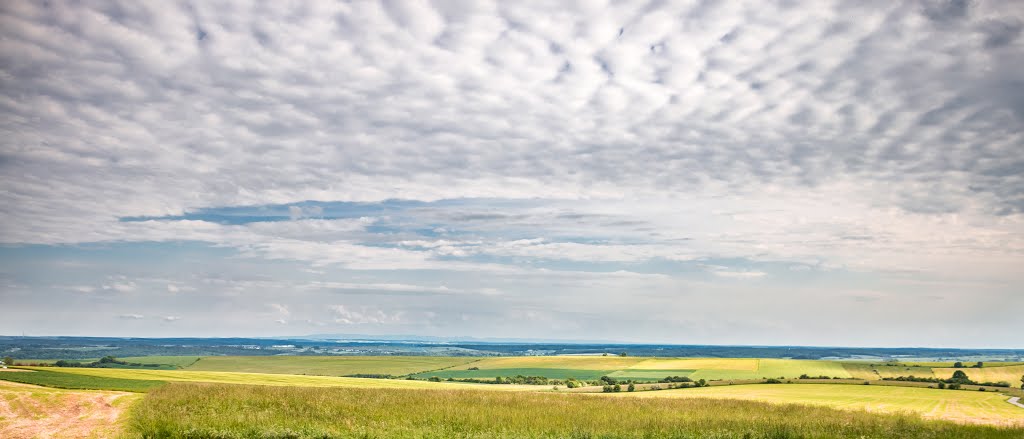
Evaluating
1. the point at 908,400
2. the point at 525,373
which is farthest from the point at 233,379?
the point at 908,400

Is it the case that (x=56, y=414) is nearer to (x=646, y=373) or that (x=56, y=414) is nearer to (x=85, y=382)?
(x=85, y=382)

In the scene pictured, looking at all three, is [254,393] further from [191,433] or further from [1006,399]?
[1006,399]

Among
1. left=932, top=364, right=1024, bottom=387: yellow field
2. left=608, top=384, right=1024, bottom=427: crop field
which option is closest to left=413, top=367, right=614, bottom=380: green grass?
left=608, top=384, right=1024, bottom=427: crop field

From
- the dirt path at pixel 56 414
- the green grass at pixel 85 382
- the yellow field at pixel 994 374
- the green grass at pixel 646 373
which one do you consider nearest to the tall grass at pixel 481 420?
the dirt path at pixel 56 414

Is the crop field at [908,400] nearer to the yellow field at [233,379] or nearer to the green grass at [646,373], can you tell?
the yellow field at [233,379]

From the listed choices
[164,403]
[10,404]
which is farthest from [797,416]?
[10,404]

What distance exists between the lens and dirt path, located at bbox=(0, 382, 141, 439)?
28.2 m

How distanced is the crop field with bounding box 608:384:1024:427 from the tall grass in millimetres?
10439

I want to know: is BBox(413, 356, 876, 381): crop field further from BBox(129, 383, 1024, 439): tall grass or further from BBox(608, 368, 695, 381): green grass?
BBox(129, 383, 1024, 439): tall grass

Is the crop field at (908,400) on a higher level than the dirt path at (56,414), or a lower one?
lower

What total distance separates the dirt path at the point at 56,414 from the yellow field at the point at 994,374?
113 metres

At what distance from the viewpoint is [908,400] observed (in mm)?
59719

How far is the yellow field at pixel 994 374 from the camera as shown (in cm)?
9912

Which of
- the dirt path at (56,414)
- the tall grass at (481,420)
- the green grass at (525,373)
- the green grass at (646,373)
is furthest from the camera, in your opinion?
the green grass at (525,373)
